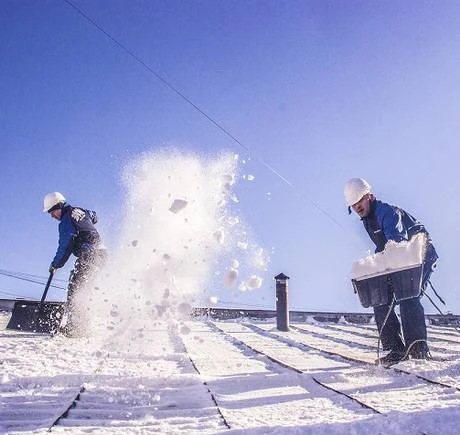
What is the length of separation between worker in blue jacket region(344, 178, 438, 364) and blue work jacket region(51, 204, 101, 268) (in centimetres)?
412

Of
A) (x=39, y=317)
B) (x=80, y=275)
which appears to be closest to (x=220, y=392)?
Answer: (x=80, y=275)

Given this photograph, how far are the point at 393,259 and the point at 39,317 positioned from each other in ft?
18.4

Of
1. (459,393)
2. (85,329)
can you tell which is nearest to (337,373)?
(459,393)

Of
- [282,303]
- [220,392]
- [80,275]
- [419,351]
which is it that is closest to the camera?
[220,392]

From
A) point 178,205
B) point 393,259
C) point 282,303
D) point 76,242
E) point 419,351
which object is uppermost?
point 178,205

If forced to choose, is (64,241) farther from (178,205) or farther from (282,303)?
(282,303)

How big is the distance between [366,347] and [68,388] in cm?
410

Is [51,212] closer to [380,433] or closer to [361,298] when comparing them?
[361,298]

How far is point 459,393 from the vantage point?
2619mm

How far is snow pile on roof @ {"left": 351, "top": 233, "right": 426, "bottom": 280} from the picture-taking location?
13.1 ft

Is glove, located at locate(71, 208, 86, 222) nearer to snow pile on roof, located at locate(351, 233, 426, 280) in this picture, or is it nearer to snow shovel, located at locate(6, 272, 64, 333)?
snow shovel, located at locate(6, 272, 64, 333)

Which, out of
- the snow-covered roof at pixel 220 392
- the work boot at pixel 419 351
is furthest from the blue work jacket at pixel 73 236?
the work boot at pixel 419 351

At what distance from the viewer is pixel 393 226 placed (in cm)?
437

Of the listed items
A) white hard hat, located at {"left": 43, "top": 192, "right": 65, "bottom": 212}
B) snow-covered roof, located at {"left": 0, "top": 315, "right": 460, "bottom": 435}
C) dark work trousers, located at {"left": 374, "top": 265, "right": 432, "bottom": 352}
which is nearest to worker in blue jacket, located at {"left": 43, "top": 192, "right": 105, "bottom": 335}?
white hard hat, located at {"left": 43, "top": 192, "right": 65, "bottom": 212}
